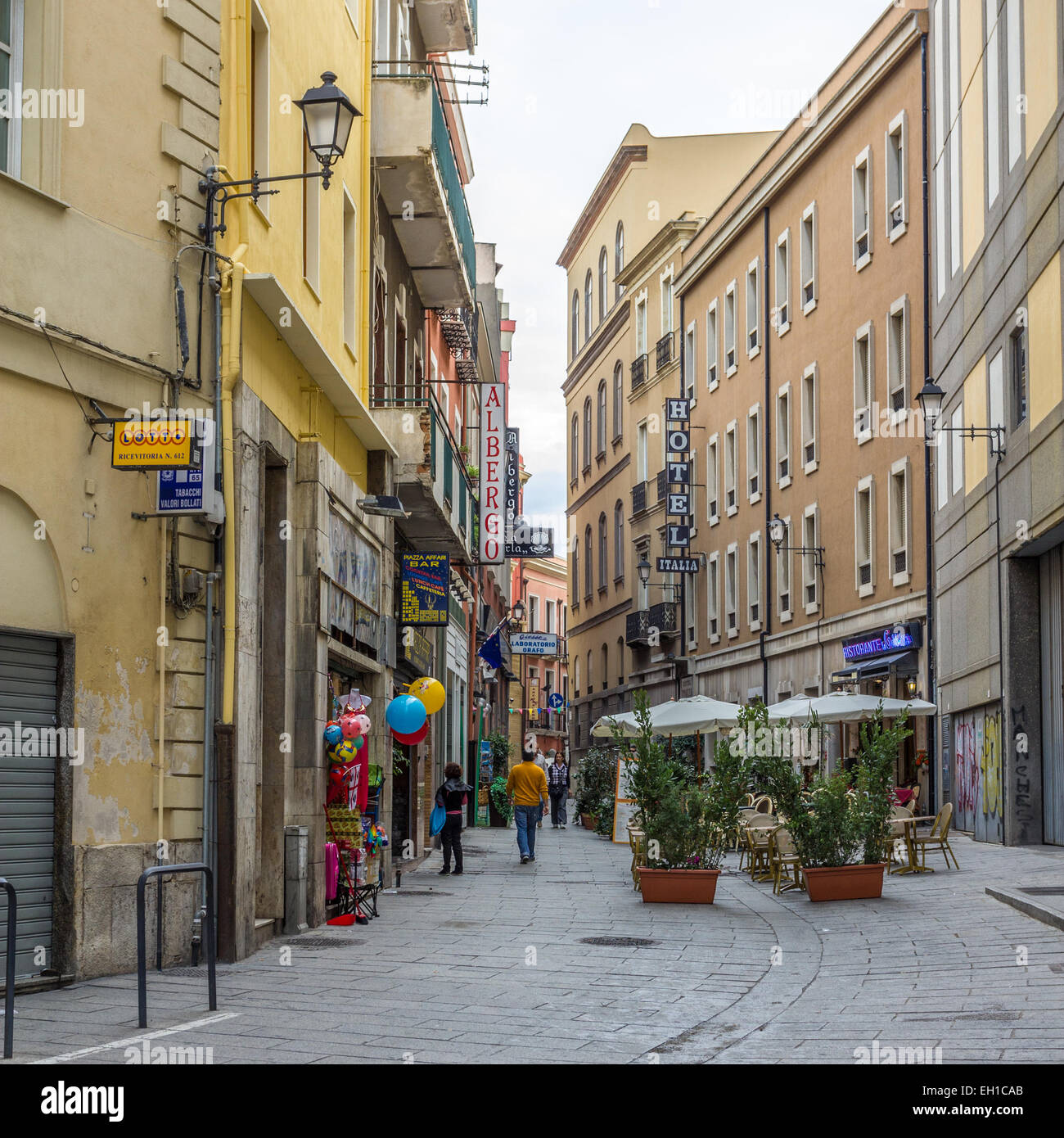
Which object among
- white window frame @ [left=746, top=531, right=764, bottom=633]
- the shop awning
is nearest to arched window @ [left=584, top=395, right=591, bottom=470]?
white window frame @ [left=746, top=531, right=764, bottom=633]

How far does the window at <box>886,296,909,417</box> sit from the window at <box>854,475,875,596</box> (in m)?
2.14

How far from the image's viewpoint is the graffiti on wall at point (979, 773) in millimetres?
24484

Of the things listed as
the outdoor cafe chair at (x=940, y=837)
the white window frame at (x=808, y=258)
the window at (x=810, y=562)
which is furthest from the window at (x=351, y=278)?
the white window frame at (x=808, y=258)

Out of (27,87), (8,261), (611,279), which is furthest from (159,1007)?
(611,279)

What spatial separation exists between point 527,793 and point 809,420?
1817 cm

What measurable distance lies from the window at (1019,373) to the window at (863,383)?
1036 centimetres

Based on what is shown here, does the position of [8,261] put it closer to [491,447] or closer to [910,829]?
[910,829]

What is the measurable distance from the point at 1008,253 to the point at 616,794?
11.8 metres

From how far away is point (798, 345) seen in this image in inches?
1551

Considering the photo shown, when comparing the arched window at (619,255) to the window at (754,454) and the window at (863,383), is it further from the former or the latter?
the window at (863,383)

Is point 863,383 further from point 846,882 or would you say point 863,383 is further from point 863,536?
point 846,882

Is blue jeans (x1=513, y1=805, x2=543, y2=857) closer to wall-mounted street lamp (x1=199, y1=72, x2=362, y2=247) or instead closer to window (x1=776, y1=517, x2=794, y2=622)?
wall-mounted street lamp (x1=199, y1=72, x2=362, y2=247)

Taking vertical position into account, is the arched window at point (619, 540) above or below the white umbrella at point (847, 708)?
above
